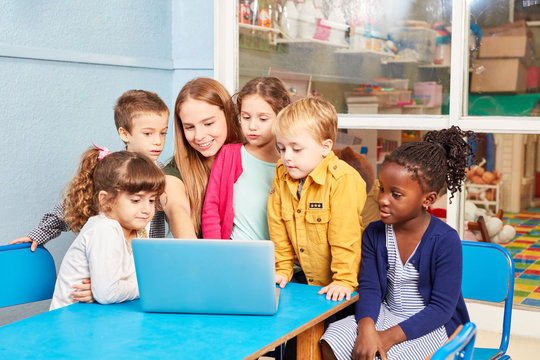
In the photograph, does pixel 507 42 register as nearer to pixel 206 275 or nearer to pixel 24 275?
pixel 206 275

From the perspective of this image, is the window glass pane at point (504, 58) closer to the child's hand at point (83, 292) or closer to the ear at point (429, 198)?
the ear at point (429, 198)

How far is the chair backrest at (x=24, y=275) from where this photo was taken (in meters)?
1.82

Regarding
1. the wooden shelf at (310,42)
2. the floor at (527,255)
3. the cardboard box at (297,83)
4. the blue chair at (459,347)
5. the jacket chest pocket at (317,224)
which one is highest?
the wooden shelf at (310,42)

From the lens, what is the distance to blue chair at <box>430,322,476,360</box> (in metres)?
1.05

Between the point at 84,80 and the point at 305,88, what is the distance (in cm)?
114

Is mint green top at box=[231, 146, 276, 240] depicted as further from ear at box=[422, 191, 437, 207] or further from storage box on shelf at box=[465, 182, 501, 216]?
storage box on shelf at box=[465, 182, 501, 216]

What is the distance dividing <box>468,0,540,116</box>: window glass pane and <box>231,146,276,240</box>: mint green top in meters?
1.34

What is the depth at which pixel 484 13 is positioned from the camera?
2971 millimetres

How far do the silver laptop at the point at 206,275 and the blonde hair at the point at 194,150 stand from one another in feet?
2.36

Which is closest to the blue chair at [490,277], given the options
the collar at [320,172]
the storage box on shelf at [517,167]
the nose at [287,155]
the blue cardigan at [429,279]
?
the blue cardigan at [429,279]

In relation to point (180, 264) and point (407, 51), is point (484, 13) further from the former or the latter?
point (180, 264)

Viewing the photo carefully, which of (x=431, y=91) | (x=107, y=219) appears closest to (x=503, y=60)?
(x=431, y=91)

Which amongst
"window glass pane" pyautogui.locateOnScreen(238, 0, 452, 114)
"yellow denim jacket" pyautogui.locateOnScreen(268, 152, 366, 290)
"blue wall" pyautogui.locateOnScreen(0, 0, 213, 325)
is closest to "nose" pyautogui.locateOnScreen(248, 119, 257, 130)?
"yellow denim jacket" pyautogui.locateOnScreen(268, 152, 366, 290)

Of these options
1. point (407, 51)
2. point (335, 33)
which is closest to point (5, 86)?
point (335, 33)
